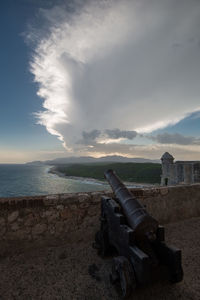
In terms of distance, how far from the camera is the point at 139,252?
71.1 inches

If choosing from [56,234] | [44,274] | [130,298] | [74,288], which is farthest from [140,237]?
[56,234]

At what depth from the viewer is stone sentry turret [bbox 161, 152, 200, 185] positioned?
15502mm

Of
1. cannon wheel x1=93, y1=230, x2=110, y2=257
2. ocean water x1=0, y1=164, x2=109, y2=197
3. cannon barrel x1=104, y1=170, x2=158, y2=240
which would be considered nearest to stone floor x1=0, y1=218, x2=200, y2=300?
cannon wheel x1=93, y1=230, x2=110, y2=257

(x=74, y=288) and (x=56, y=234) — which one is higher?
(x=56, y=234)

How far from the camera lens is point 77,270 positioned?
7.99 feet

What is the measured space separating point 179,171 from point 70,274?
19469 mm

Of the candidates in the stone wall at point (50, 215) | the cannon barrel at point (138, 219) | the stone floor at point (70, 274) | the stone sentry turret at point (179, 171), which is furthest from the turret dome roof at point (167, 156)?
the cannon barrel at point (138, 219)

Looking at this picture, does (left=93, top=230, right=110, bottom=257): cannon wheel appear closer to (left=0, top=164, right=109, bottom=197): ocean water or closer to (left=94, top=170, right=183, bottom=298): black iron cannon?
(left=94, top=170, right=183, bottom=298): black iron cannon

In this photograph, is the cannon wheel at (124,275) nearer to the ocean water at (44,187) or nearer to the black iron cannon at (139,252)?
the black iron cannon at (139,252)

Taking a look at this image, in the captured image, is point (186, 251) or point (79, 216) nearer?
point (186, 251)

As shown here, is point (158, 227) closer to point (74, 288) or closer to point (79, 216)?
point (74, 288)

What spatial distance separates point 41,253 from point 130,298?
1759 mm

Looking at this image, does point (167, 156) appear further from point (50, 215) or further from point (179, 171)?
point (50, 215)

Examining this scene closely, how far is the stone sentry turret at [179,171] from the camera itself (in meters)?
15.5
